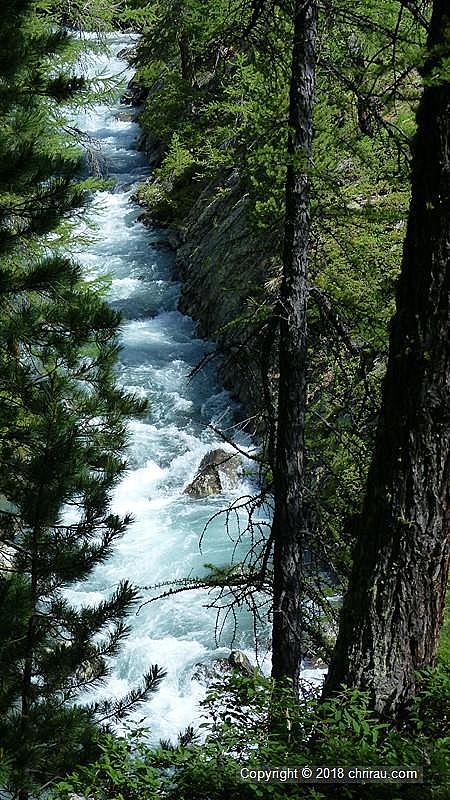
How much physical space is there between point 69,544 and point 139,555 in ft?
19.4

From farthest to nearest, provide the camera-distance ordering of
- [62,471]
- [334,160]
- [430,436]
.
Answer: [334,160], [62,471], [430,436]

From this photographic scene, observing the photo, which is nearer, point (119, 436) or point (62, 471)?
point (62, 471)

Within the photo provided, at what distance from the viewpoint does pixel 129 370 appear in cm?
1487

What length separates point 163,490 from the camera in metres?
12.5

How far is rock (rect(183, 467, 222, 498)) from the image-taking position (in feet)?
40.4

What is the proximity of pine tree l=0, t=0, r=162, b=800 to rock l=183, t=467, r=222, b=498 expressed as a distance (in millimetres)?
6448

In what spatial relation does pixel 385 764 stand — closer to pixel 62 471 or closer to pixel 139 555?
pixel 62 471

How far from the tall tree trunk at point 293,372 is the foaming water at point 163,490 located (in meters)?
0.86

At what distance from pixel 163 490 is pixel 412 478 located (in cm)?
916

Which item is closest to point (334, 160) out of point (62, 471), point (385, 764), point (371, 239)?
point (371, 239)

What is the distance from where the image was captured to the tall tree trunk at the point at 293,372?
4.87 meters

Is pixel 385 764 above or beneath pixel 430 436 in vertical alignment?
A: beneath

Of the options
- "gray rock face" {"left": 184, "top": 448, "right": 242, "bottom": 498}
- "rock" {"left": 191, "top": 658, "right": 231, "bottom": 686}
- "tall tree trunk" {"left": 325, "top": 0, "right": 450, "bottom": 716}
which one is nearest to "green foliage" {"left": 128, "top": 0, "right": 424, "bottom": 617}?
"tall tree trunk" {"left": 325, "top": 0, "right": 450, "bottom": 716}

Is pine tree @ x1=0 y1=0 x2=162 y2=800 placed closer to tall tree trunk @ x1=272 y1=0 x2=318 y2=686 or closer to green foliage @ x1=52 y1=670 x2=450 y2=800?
tall tree trunk @ x1=272 y1=0 x2=318 y2=686
